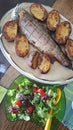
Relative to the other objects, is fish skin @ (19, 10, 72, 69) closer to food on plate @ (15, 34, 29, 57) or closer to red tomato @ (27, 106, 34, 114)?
food on plate @ (15, 34, 29, 57)

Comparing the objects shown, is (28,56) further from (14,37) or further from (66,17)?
(66,17)

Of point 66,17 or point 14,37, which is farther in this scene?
point 66,17

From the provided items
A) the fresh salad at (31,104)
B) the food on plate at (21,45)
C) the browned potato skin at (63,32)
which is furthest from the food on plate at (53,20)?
the fresh salad at (31,104)

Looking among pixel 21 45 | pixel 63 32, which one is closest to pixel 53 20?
pixel 63 32

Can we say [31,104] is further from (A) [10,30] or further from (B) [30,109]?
(A) [10,30]

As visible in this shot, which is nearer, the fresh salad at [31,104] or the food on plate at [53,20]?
the fresh salad at [31,104]

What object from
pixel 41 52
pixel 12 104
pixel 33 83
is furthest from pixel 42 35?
pixel 12 104

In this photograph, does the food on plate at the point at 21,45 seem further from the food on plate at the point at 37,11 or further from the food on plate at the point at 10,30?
the food on plate at the point at 37,11
